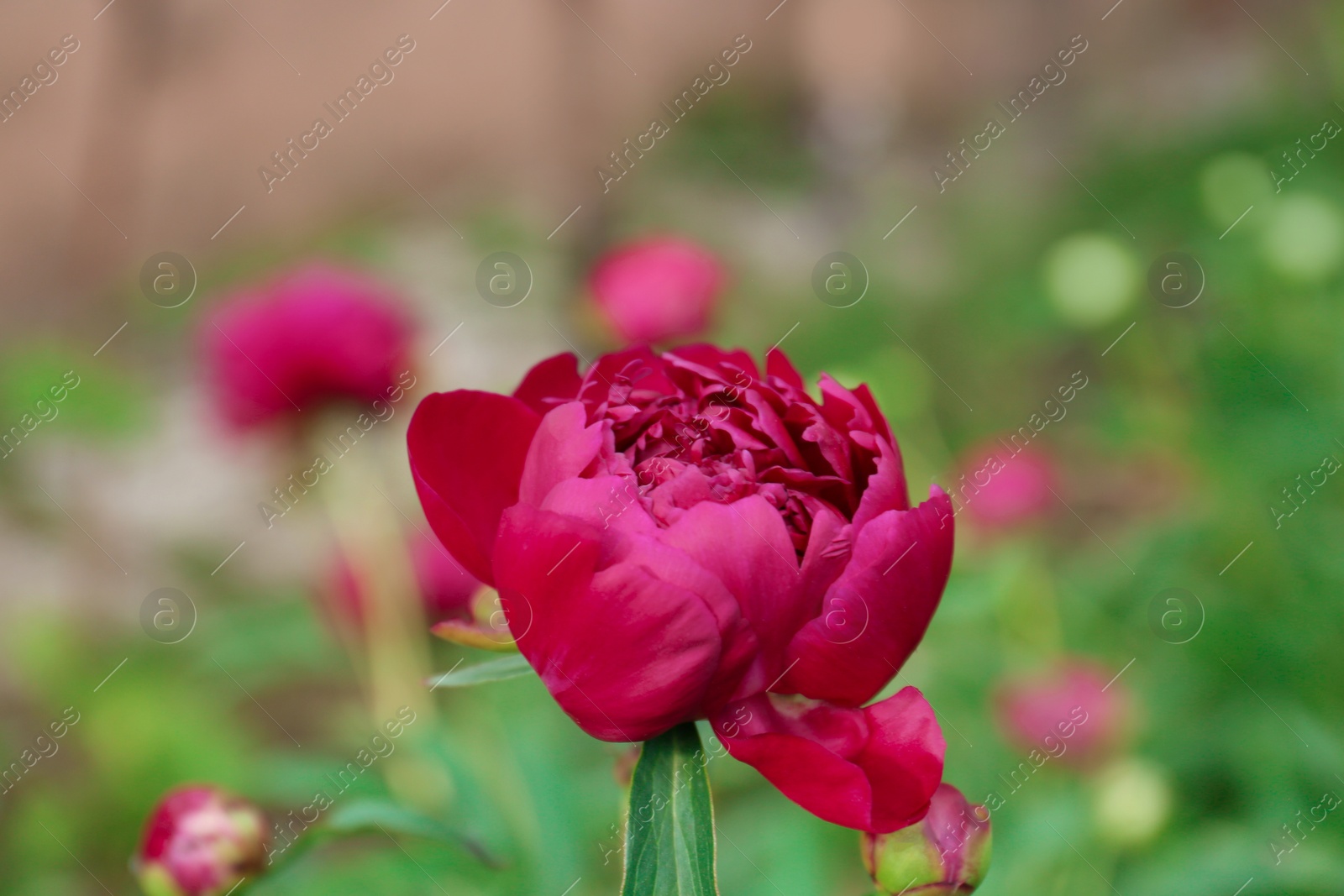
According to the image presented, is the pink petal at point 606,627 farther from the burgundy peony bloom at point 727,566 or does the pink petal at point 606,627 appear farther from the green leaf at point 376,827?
the green leaf at point 376,827

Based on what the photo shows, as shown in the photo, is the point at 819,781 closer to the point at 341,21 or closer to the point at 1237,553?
the point at 1237,553

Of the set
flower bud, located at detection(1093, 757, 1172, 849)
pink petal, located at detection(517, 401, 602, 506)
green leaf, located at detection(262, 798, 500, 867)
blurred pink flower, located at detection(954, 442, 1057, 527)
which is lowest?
flower bud, located at detection(1093, 757, 1172, 849)

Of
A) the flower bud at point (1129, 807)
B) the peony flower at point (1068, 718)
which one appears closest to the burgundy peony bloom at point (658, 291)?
the peony flower at point (1068, 718)

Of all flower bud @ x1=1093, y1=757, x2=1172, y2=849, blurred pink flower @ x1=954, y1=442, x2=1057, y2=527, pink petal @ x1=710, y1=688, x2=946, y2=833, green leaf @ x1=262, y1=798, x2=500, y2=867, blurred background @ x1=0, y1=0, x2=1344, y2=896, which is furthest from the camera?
blurred pink flower @ x1=954, y1=442, x2=1057, y2=527

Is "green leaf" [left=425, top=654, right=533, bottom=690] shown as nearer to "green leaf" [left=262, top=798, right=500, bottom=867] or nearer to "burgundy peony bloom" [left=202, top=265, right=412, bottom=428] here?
"green leaf" [left=262, top=798, right=500, bottom=867]

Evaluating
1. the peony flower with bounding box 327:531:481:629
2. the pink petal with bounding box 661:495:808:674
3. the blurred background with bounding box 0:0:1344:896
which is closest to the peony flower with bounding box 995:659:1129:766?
the blurred background with bounding box 0:0:1344:896

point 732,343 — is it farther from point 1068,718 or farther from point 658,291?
point 1068,718

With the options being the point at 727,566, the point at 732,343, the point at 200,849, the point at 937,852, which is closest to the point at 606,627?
the point at 727,566
